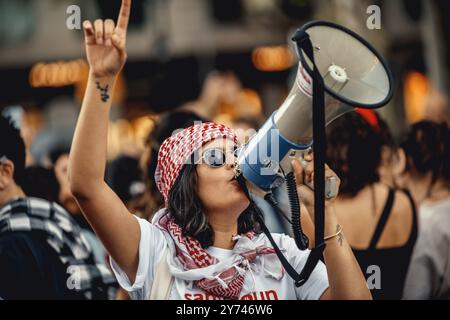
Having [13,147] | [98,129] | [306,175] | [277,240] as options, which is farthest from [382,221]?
[98,129]

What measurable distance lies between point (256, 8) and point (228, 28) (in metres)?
7.86

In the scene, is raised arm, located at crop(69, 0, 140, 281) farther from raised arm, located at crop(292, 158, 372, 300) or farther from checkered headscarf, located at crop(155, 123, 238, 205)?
raised arm, located at crop(292, 158, 372, 300)

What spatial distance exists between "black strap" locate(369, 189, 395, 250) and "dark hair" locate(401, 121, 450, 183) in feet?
1.92

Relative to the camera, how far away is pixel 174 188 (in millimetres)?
2717

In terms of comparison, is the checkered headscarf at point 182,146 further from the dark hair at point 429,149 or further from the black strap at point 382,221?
the dark hair at point 429,149

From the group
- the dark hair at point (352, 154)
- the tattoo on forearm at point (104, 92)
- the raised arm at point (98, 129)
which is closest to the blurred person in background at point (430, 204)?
the dark hair at point (352, 154)

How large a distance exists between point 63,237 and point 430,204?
2039mm

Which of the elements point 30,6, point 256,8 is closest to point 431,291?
point 256,8

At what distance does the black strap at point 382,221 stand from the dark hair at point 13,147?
5.45 ft

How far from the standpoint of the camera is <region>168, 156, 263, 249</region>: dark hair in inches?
105

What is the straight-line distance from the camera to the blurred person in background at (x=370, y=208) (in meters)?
3.98

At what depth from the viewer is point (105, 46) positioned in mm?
2301

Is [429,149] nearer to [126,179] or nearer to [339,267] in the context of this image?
[126,179]

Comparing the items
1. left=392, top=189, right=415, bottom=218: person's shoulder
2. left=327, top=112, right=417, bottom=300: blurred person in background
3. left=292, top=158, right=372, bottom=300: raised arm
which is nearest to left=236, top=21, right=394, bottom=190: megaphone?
left=292, top=158, right=372, bottom=300: raised arm
